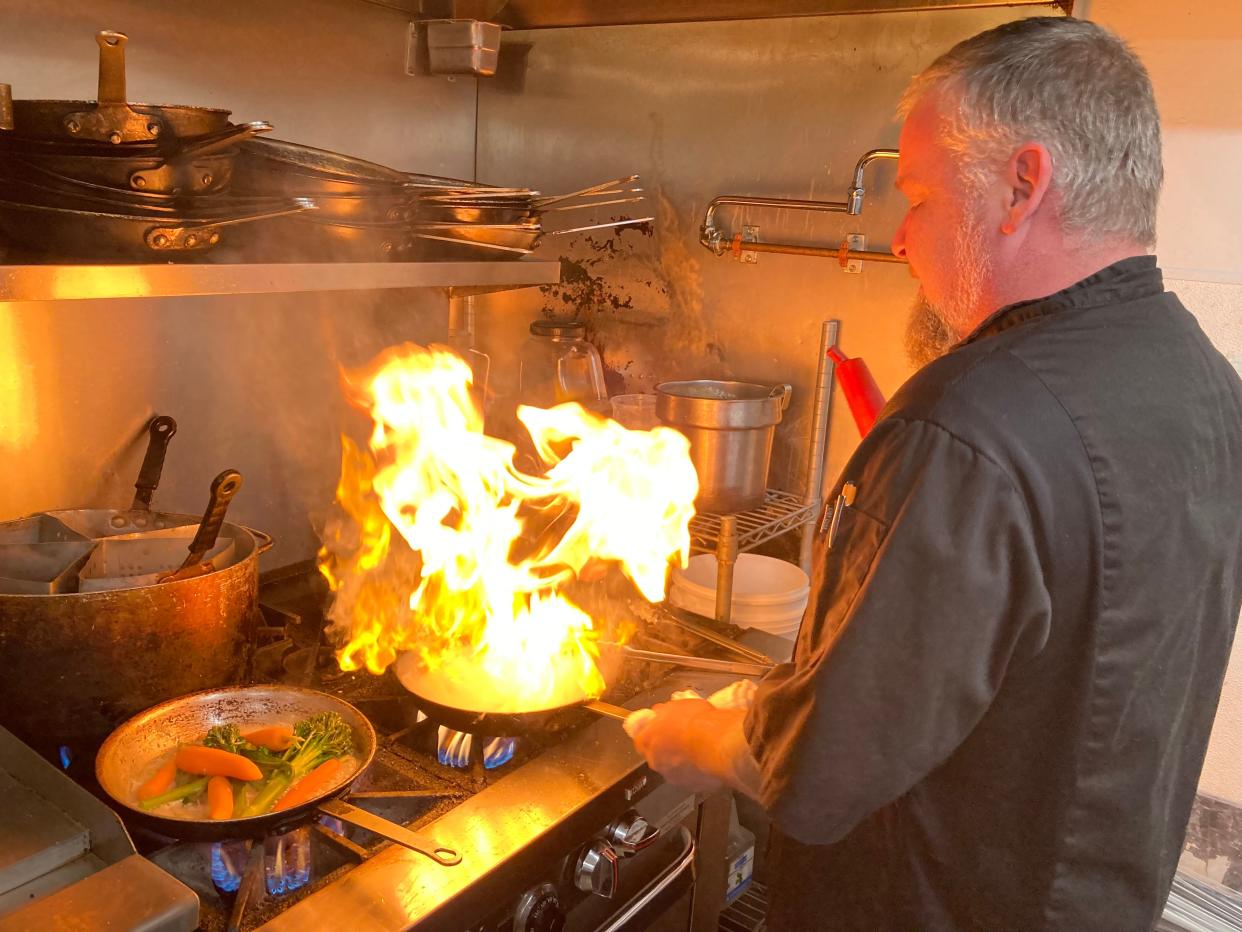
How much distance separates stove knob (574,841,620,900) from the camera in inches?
51.6

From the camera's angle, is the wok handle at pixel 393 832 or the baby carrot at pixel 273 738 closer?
the wok handle at pixel 393 832

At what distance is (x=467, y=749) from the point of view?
142 centimetres

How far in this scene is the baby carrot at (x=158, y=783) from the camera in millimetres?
1206

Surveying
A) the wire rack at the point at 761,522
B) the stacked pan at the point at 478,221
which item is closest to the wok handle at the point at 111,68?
the stacked pan at the point at 478,221

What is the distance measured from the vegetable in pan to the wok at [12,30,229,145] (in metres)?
0.74

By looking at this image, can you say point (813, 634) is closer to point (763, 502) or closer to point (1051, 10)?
point (763, 502)

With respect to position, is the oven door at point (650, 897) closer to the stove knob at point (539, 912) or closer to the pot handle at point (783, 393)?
the stove knob at point (539, 912)

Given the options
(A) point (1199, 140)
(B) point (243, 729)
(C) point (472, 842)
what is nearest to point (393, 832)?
(C) point (472, 842)

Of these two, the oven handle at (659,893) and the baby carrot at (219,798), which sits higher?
the baby carrot at (219,798)

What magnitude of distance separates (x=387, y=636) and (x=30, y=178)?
2.88 ft

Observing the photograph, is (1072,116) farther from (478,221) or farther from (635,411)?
(635,411)

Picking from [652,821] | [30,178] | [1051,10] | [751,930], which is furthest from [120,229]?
[751,930]

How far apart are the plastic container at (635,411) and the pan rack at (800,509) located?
0.83 ft

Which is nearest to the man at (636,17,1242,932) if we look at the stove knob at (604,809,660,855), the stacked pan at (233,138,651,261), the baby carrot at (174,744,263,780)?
the stove knob at (604,809,660,855)
